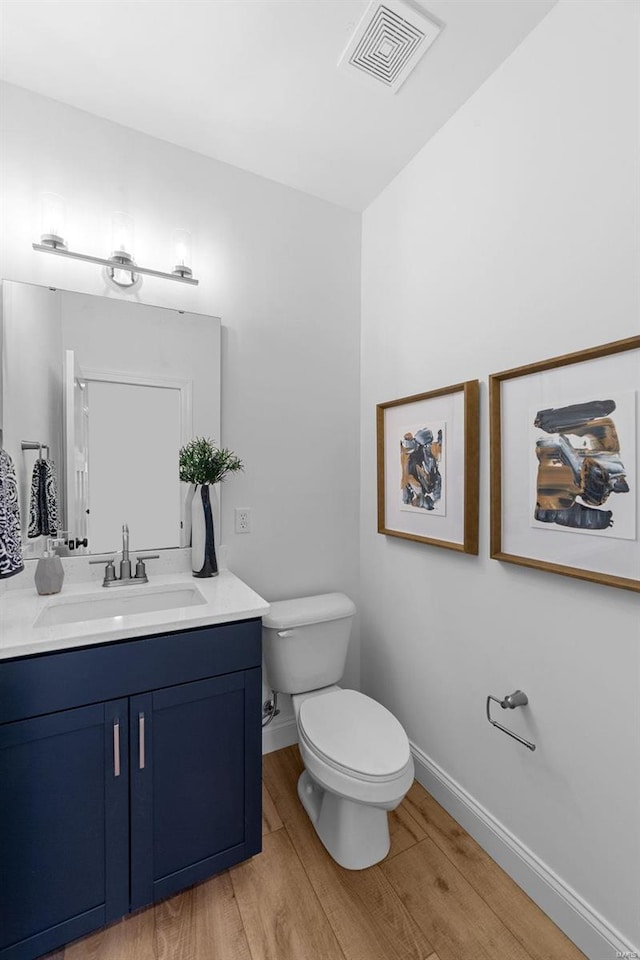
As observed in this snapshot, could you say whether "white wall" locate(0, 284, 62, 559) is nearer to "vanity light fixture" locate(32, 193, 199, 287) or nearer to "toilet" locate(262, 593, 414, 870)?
"vanity light fixture" locate(32, 193, 199, 287)

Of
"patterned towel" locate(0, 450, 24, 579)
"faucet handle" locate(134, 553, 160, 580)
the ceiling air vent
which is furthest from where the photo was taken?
"faucet handle" locate(134, 553, 160, 580)

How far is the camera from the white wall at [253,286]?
5.17ft

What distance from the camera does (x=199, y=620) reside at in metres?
1.28

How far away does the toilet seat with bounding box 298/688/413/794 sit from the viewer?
1.33m

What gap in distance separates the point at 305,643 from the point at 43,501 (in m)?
1.12

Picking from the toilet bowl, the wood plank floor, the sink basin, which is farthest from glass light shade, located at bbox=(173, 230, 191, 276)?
the wood plank floor

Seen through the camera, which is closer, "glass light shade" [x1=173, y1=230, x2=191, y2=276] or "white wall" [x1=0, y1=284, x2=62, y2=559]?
"white wall" [x1=0, y1=284, x2=62, y2=559]

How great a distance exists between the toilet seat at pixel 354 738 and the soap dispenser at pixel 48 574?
98 cm

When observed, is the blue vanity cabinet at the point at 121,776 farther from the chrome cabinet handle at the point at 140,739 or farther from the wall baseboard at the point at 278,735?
the wall baseboard at the point at 278,735

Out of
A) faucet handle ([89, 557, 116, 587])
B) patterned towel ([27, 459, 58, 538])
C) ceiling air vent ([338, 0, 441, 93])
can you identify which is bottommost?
faucet handle ([89, 557, 116, 587])

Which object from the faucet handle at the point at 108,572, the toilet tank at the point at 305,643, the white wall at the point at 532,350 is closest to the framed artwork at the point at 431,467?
the white wall at the point at 532,350

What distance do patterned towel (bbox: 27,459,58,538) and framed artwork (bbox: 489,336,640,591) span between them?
153 cm

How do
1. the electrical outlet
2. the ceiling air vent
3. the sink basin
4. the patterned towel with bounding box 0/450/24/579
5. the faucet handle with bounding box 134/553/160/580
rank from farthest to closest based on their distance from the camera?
the electrical outlet → the faucet handle with bounding box 134/553/160/580 → the sink basin → the ceiling air vent → the patterned towel with bounding box 0/450/24/579

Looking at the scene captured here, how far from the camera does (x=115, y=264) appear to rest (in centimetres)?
162
